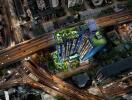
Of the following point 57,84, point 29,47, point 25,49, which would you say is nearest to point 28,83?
point 57,84

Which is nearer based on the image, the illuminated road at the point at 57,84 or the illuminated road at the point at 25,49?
the illuminated road at the point at 57,84

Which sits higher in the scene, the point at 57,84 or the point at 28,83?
the point at 28,83

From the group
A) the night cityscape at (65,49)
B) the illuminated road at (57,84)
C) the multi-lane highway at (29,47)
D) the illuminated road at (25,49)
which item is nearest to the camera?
the illuminated road at (57,84)

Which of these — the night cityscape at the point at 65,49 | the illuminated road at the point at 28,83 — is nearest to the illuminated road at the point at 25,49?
the night cityscape at the point at 65,49

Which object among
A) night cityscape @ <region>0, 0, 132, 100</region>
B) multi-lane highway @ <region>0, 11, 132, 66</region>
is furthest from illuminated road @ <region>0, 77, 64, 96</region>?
multi-lane highway @ <region>0, 11, 132, 66</region>

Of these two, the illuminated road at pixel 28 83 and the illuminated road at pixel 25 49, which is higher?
the illuminated road at pixel 25 49

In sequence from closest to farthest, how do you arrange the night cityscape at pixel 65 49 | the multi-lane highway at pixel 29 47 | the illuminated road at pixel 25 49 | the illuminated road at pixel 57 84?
the illuminated road at pixel 57 84, the night cityscape at pixel 65 49, the illuminated road at pixel 25 49, the multi-lane highway at pixel 29 47

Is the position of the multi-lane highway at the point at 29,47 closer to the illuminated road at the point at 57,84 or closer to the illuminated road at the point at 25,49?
the illuminated road at the point at 25,49

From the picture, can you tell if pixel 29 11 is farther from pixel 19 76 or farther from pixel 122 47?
pixel 122 47

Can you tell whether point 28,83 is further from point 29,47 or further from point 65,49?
point 65,49

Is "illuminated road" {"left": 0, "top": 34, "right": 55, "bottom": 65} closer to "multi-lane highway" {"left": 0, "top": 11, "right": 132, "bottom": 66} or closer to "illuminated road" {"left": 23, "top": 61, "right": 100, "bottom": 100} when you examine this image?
"multi-lane highway" {"left": 0, "top": 11, "right": 132, "bottom": 66}
